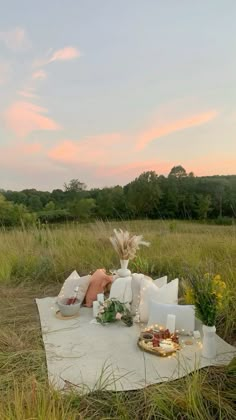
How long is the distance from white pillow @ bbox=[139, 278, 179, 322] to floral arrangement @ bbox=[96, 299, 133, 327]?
0.13m

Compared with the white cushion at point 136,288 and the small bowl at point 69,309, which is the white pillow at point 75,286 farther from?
the white cushion at point 136,288

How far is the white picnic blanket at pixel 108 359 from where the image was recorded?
1.89 m

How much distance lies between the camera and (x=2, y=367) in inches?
81.5

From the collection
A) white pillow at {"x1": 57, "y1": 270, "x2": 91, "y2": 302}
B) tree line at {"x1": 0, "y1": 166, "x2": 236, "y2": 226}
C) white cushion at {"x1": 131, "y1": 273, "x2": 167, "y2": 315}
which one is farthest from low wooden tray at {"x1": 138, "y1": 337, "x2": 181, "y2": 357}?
tree line at {"x1": 0, "y1": 166, "x2": 236, "y2": 226}

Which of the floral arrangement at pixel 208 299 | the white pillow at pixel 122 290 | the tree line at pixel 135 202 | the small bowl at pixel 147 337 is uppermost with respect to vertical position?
the tree line at pixel 135 202

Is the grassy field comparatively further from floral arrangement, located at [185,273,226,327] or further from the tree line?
the tree line

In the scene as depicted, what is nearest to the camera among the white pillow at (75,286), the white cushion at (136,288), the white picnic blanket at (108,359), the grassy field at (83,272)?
the grassy field at (83,272)

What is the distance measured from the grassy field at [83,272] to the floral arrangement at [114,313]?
56 centimetres

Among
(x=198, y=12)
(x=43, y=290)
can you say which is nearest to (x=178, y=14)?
(x=198, y=12)

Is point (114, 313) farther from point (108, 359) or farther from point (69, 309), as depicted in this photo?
point (108, 359)

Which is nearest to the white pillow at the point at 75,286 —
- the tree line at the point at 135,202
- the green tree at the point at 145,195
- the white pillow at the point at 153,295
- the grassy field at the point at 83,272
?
the grassy field at the point at 83,272

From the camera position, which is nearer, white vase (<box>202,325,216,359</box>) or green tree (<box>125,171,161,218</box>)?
white vase (<box>202,325,216,359</box>)

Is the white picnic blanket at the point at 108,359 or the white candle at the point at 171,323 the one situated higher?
the white candle at the point at 171,323

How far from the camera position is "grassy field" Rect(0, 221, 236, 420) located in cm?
157
